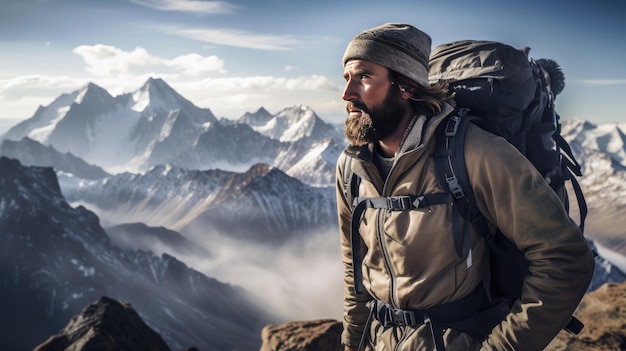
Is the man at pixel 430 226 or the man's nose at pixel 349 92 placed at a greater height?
the man's nose at pixel 349 92

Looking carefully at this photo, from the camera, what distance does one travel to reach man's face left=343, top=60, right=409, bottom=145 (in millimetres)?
5253

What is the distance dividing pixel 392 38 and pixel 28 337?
23581 centimetres

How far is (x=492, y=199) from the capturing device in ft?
15.5

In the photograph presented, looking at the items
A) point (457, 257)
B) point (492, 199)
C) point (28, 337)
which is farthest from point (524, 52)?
point (28, 337)

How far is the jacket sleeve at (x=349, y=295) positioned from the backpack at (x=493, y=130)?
249 millimetres

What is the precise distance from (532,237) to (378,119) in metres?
1.91

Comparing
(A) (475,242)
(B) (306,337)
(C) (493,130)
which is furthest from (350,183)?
(B) (306,337)

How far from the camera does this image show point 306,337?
13164mm

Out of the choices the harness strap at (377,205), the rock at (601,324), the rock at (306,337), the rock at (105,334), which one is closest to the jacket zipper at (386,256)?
the harness strap at (377,205)

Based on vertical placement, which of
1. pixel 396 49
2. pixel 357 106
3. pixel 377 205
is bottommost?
pixel 377 205

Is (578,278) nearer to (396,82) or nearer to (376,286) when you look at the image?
(376,286)

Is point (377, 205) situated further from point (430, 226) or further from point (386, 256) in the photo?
point (430, 226)

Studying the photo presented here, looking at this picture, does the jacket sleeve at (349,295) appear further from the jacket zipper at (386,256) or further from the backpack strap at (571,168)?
the backpack strap at (571,168)

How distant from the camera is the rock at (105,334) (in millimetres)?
15664
